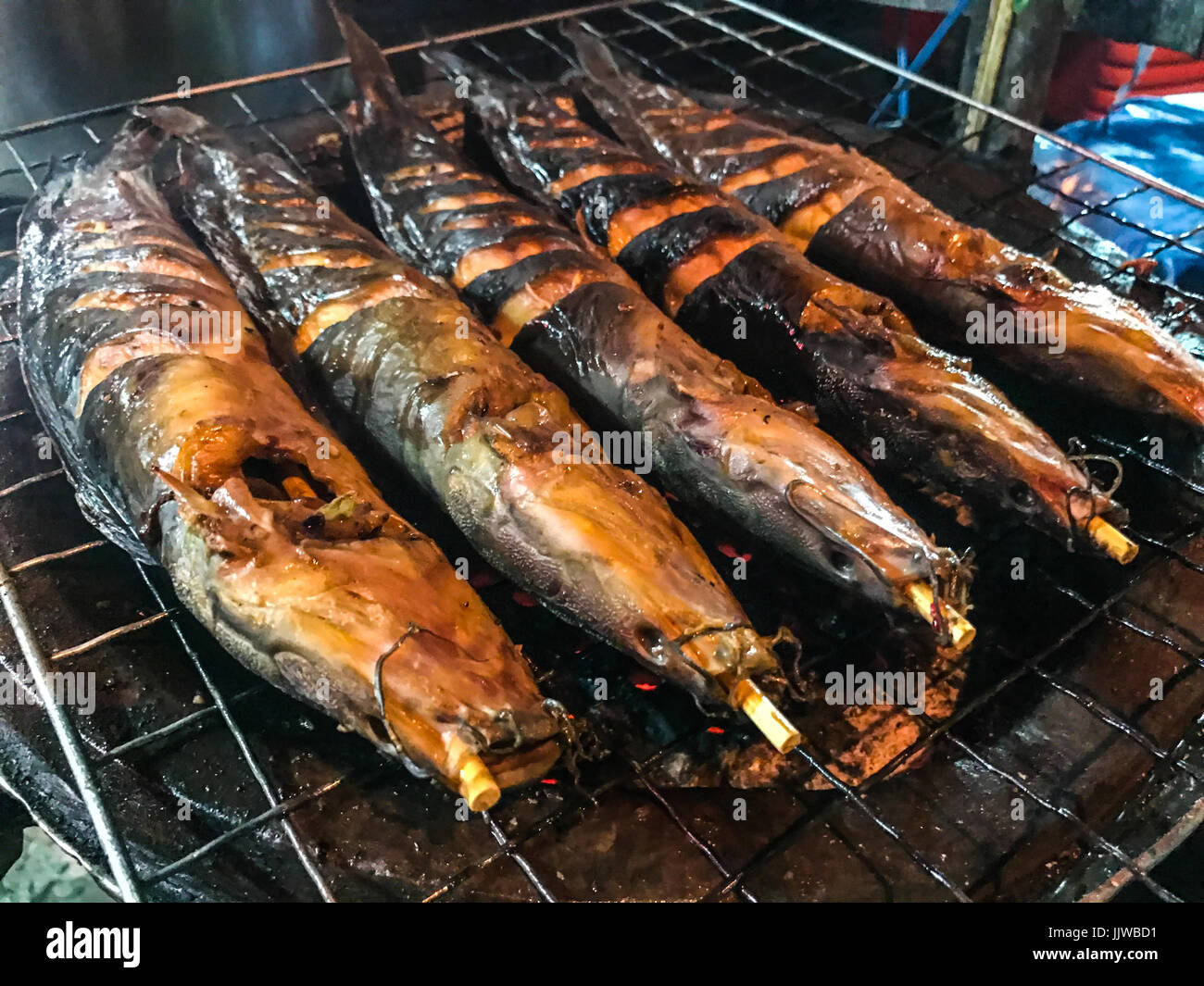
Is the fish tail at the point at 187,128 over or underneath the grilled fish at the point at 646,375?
over

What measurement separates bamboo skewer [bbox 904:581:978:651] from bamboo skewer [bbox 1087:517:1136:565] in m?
0.60

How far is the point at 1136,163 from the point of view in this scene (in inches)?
236

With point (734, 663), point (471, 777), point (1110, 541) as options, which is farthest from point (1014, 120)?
point (471, 777)

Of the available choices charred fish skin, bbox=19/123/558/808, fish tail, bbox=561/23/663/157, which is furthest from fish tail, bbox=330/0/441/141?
charred fish skin, bbox=19/123/558/808

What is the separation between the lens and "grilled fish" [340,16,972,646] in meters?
2.77

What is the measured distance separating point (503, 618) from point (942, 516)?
5.46ft

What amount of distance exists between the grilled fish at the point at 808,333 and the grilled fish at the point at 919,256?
24 centimetres

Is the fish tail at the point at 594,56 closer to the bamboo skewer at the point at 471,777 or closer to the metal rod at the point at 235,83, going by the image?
the metal rod at the point at 235,83

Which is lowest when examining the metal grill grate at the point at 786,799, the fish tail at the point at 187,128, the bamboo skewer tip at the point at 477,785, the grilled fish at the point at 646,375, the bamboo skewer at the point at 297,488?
the metal grill grate at the point at 786,799

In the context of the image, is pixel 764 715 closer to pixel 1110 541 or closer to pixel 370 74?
pixel 1110 541

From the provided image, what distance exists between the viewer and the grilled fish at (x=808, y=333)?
304cm

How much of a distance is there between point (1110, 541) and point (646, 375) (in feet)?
5.11

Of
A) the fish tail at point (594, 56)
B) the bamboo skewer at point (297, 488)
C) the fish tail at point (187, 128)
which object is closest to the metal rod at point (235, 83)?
the fish tail at point (187, 128)

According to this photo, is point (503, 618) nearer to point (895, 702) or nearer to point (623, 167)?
point (895, 702)
